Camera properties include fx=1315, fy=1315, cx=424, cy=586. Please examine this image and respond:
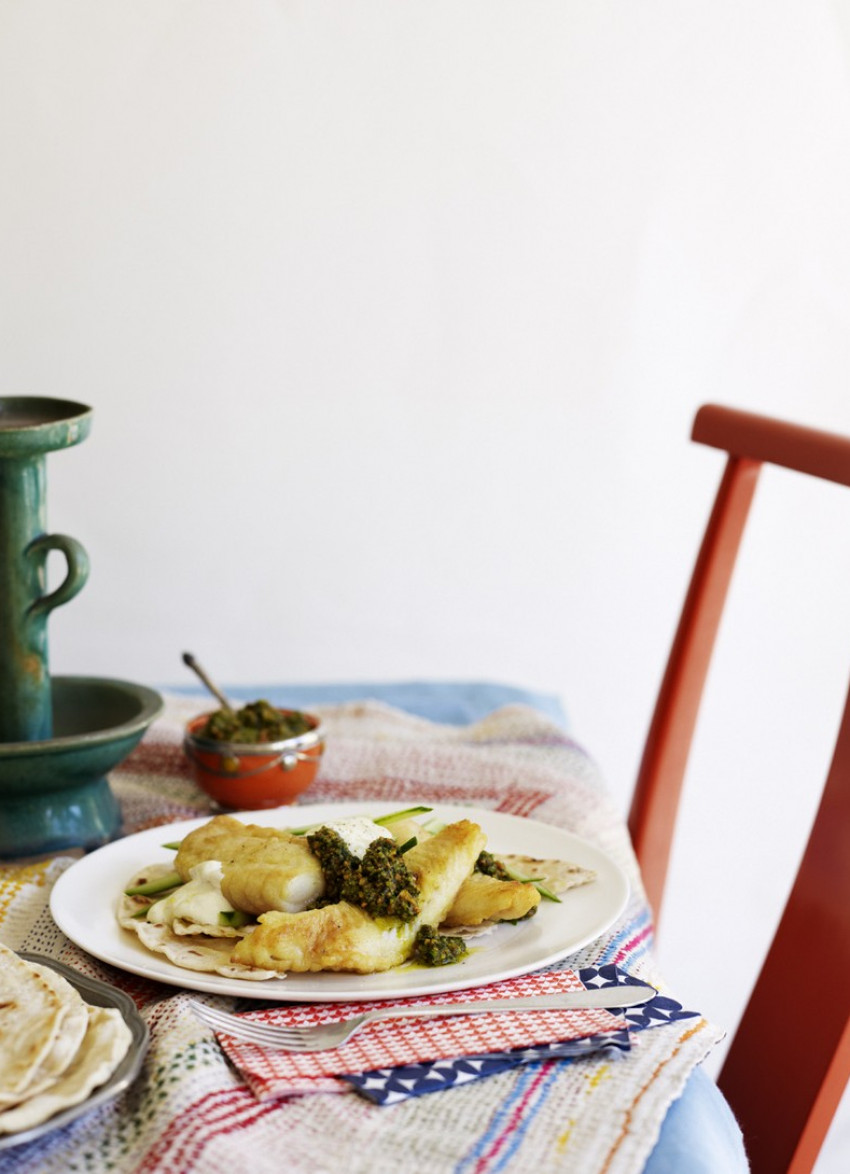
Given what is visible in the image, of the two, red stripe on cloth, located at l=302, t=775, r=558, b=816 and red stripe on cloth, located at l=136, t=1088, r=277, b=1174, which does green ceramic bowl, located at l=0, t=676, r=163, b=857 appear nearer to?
red stripe on cloth, located at l=302, t=775, r=558, b=816

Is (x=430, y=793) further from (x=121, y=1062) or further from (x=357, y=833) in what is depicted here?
(x=121, y=1062)

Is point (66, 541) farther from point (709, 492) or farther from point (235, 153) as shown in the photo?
point (709, 492)

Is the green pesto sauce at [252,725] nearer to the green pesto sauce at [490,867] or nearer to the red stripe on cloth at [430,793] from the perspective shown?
the red stripe on cloth at [430,793]

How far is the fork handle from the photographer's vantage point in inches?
30.3

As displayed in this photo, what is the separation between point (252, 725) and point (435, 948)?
47 cm

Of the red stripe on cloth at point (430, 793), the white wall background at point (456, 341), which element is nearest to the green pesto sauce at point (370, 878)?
the red stripe on cloth at point (430, 793)

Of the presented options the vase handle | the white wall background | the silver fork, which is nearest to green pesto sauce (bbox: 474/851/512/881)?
the silver fork

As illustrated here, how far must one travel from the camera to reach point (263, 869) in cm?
86

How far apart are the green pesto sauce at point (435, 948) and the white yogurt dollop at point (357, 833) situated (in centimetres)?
7

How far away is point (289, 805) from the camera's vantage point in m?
1.23

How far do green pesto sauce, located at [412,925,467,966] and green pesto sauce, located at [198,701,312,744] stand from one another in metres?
0.41

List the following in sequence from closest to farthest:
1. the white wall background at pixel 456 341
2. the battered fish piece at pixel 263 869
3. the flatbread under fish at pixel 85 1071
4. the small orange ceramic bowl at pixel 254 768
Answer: the flatbread under fish at pixel 85 1071 → the battered fish piece at pixel 263 869 → the small orange ceramic bowl at pixel 254 768 → the white wall background at pixel 456 341

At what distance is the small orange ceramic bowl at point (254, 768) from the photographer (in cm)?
120

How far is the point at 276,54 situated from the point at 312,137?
0.17 meters
